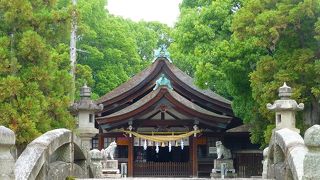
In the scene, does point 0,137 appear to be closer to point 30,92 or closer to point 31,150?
point 31,150

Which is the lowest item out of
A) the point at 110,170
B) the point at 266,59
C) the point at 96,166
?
the point at 110,170

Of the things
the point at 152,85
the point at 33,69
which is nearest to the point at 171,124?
the point at 152,85

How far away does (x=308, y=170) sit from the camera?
484cm

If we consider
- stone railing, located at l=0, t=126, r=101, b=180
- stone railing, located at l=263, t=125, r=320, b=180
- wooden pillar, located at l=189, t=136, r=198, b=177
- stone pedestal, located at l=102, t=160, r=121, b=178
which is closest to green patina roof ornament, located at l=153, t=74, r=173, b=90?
wooden pillar, located at l=189, t=136, r=198, b=177

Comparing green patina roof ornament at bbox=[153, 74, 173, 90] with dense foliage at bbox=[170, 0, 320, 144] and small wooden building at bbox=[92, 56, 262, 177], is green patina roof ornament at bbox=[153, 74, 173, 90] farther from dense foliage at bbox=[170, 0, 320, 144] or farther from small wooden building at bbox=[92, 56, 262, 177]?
dense foliage at bbox=[170, 0, 320, 144]

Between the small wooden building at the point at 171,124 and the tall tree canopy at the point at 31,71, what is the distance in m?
8.73

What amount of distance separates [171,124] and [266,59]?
836cm

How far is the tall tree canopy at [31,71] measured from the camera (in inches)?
549

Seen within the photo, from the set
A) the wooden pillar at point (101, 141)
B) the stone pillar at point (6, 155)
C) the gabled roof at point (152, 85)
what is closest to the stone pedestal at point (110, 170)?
the wooden pillar at point (101, 141)

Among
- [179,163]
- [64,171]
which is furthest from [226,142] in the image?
[64,171]

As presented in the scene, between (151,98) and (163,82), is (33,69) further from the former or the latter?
(163,82)

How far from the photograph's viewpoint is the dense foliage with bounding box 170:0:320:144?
16.6 meters

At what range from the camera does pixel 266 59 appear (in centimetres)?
1756

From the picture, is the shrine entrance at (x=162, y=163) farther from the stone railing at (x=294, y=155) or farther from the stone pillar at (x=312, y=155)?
the stone pillar at (x=312, y=155)
